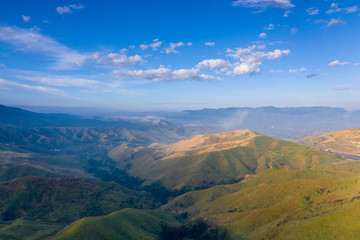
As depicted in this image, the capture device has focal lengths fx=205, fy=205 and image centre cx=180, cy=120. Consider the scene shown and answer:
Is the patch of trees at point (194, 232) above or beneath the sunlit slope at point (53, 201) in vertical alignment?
beneath

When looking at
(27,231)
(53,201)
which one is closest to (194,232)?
(27,231)

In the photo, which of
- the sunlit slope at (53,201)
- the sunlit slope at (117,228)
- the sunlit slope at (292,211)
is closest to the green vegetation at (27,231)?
the sunlit slope at (117,228)

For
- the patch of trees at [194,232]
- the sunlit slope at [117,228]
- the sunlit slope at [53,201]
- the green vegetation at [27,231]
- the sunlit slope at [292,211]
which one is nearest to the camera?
the sunlit slope at [292,211]

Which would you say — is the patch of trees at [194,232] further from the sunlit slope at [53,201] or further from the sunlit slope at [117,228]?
the sunlit slope at [53,201]

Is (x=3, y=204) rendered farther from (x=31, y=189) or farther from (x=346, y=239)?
(x=346, y=239)

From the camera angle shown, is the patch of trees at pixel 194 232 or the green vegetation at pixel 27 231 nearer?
the green vegetation at pixel 27 231

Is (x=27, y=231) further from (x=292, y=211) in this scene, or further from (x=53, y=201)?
(x=292, y=211)

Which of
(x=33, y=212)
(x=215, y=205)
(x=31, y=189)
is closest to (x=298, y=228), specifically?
(x=215, y=205)
